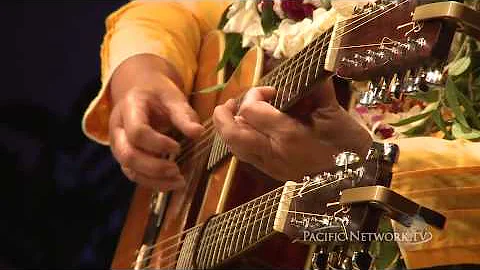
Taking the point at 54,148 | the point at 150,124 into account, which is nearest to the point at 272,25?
the point at 150,124

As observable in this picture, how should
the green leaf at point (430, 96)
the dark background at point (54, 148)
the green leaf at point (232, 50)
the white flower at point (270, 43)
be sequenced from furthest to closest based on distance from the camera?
1. the dark background at point (54, 148)
2. the green leaf at point (232, 50)
3. the white flower at point (270, 43)
4. the green leaf at point (430, 96)

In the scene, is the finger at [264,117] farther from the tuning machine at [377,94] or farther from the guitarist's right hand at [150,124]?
the guitarist's right hand at [150,124]

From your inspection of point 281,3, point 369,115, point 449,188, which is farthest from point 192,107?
point 449,188

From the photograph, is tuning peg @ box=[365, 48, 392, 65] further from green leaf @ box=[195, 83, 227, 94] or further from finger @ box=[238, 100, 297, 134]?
green leaf @ box=[195, 83, 227, 94]

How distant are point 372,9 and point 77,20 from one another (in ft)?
3.40

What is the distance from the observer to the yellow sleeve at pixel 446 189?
82 cm

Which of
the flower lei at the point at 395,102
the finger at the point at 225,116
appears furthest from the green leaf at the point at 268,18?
the finger at the point at 225,116

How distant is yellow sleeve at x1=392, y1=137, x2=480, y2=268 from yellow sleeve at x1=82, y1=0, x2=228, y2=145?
59 centimetres

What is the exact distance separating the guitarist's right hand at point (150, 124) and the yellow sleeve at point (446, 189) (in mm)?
439

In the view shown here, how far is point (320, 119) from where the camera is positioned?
3.00 ft

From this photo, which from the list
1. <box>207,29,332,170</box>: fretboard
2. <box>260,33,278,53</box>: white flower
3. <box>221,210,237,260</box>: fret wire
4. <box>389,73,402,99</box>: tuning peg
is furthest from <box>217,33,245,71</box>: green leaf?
<box>389,73,402,99</box>: tuning peg

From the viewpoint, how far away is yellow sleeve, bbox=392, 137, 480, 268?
32.3 inches

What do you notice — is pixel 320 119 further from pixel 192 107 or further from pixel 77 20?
pixel 77 20

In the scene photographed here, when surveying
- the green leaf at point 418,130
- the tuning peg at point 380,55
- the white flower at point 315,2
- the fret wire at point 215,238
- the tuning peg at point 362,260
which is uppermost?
the tuning peg at point 380,55
